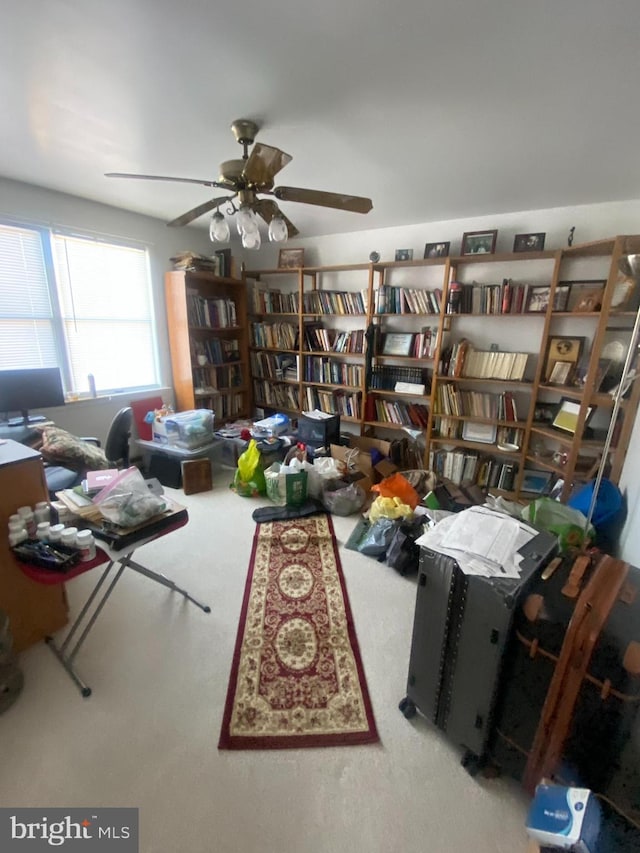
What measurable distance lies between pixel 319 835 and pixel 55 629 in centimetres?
146

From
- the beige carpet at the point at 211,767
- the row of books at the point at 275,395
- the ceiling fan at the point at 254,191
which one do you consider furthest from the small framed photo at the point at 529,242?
the beige carpet at the point at 211,767

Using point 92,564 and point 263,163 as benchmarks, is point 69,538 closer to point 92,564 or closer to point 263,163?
point 92,564

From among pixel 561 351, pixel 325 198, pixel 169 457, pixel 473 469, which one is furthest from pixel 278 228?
pixel 473 469

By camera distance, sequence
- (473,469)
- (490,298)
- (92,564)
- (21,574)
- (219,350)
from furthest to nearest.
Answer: (219,350)
(473,469)
(490,298)
(21,574)
(92,564)

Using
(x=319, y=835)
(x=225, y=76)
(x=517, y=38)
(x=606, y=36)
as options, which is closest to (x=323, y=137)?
(x=225, y=76)

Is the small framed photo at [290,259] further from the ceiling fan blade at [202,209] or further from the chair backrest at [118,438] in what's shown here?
the chair backrest at [118,438]

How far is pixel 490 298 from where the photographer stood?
2826 millimetres

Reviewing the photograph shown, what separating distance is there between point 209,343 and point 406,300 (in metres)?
2.13

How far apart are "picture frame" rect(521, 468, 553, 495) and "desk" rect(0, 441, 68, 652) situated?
3.21 metres

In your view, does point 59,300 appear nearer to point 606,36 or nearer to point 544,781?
point 606,36

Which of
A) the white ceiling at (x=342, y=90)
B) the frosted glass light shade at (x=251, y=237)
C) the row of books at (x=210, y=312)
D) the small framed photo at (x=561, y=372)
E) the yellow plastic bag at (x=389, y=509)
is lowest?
the yellow plastic bag at (x=389, y=509)

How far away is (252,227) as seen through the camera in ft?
5.67

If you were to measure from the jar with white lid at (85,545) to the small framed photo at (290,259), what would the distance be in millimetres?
3215

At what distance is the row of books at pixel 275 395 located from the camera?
4.10 metres
